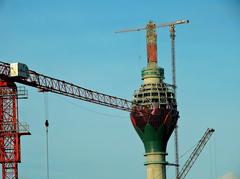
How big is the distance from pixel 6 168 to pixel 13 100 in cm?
1606

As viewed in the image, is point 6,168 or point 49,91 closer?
point 6,168

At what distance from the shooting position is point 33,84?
624ft

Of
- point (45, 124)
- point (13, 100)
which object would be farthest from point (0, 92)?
point (45, 124)

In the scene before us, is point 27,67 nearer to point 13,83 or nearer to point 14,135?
point 13,83

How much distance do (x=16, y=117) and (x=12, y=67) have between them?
13366 mm

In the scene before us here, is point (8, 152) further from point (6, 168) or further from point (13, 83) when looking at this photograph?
point (13, 83)

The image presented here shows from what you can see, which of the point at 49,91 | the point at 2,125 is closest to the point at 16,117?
the point at 2,125

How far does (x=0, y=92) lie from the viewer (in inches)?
7303

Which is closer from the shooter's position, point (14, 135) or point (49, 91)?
point (14, 135)

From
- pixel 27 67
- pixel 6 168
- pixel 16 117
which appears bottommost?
pixel 6 168

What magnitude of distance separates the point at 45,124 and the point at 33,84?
15.9 meters

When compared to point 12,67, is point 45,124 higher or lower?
lower

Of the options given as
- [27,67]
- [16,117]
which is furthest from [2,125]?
[27,67]

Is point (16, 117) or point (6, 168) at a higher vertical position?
point (16, 117)
